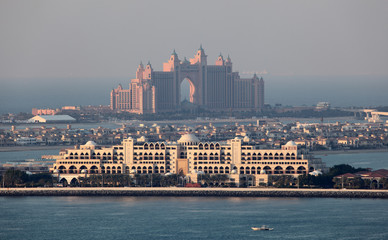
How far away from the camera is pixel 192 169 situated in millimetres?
103562

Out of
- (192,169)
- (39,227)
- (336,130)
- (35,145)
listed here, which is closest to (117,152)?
(192,169)

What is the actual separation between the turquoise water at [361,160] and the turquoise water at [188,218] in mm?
23495

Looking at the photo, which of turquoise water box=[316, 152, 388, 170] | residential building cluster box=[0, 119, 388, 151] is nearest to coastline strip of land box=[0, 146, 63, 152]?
residential building cluster box=[0, 119, 388, 151]

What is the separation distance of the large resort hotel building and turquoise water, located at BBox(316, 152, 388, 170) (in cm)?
1293

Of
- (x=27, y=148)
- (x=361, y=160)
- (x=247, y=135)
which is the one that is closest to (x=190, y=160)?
(x=361, y=160)

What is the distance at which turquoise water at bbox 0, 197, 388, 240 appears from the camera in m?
81.6

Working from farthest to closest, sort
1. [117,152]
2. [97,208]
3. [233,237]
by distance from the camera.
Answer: [117,152] < [97,208] < [233,237]

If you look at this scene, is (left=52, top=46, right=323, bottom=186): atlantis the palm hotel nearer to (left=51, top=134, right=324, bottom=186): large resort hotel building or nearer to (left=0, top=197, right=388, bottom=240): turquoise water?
(left=51, top=134, right=324, bottom=186): large resort hotel building

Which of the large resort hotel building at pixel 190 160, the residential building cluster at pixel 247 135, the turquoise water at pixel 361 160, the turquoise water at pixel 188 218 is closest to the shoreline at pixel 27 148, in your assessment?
the residential building cluster at pixel 247 135

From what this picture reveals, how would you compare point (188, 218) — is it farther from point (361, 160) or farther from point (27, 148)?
point (27, 148)

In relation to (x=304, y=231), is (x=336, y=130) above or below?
above

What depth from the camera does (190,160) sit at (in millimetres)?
104188

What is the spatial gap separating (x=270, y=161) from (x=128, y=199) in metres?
11.6

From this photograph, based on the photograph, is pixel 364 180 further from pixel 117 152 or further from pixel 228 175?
pixel 117 152
